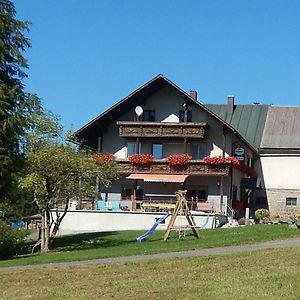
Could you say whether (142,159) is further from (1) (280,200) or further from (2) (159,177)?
(1) (280,200)

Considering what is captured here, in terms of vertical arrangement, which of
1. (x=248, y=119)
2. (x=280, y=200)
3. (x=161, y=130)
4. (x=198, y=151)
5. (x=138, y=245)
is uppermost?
(x=248, y=119)

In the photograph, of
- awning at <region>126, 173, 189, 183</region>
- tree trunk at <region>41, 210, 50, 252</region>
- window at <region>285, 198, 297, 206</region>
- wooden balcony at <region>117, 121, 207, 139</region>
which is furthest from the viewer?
window at <region>285, 198, 297, 206</region>

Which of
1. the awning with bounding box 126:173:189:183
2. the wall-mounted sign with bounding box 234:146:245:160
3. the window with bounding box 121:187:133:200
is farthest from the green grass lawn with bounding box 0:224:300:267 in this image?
the wall-mounted sign with bounding box 234:146:245:160

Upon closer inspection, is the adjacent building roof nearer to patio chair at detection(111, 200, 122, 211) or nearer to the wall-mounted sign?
the wall-mounted sign

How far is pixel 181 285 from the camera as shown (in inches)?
514

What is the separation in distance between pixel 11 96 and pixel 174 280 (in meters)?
15.9

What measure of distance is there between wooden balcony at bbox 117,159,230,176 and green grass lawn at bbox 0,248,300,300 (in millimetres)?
24263

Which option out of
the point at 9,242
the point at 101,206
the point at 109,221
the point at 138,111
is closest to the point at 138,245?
the point at 9,242

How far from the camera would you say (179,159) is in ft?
141

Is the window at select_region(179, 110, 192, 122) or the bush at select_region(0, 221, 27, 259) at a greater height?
the window at select_region(179, 110, 192, 122)

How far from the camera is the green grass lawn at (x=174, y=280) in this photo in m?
12.1

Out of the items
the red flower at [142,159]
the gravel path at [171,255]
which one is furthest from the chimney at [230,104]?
the gravel path at [171,255]

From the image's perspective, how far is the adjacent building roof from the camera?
5159 cm

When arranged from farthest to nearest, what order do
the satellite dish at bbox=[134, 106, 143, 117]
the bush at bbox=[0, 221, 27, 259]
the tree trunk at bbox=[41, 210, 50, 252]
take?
the satellite dish at bbox=[134, 106, 143, 117] → the tree trunk at bbox=[41, 210, 50, 252] → the bush at bbox=[0, 221, 27, 259]
